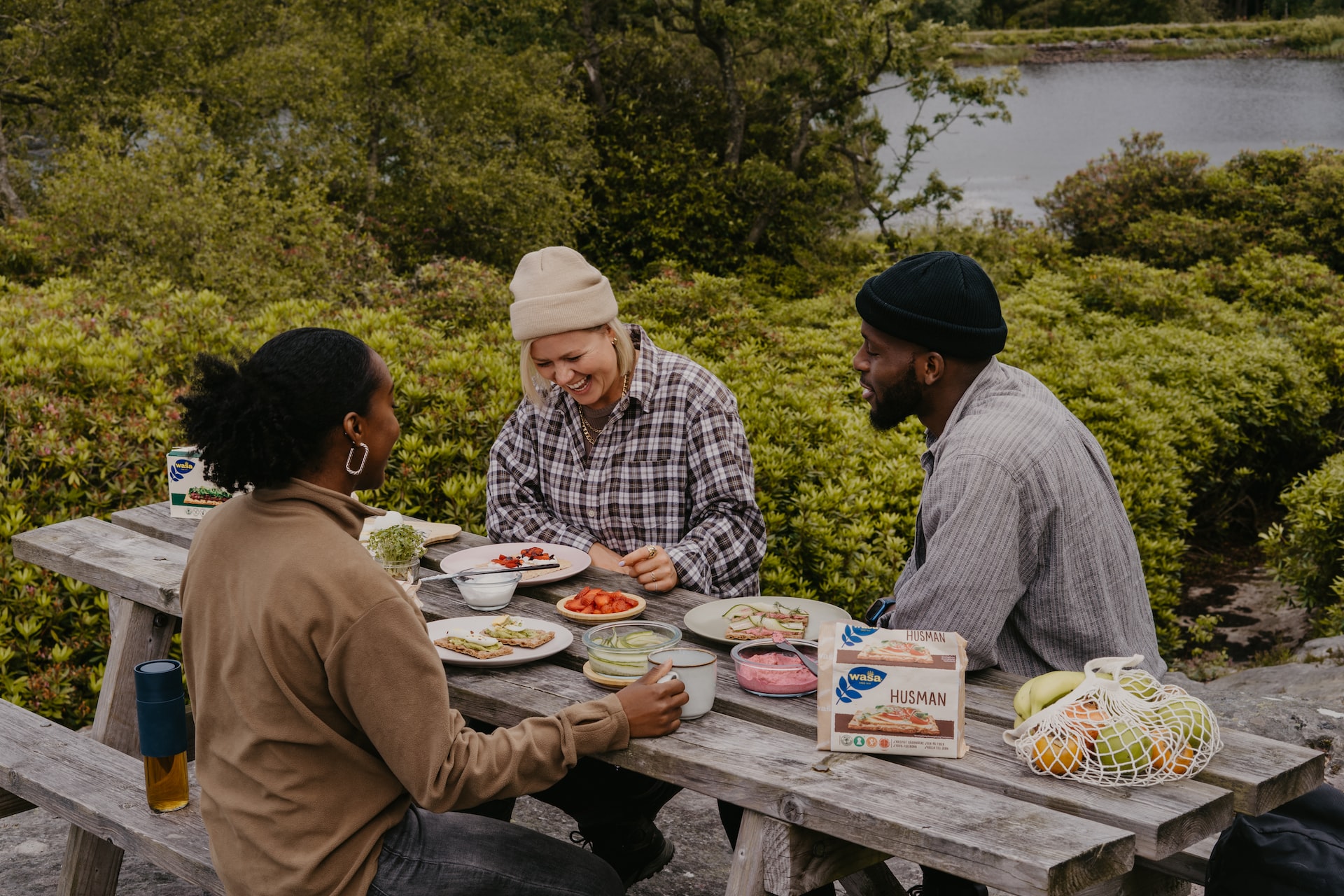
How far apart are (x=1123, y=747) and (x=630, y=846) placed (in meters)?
1.61

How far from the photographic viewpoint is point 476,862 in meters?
2.09

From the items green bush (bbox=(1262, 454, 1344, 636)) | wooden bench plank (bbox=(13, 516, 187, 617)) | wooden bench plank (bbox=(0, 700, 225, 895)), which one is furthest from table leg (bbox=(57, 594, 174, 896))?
green bush (bbox=(1262, 454, 1344, 636))

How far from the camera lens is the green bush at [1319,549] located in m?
5.62

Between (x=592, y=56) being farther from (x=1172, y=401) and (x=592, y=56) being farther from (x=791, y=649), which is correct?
(x=791, y=649)

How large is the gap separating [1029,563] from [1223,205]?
1416 cm

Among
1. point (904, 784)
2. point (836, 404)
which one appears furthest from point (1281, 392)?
point (904, 784)

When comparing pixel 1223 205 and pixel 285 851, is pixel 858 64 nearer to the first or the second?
pixel 1223 205

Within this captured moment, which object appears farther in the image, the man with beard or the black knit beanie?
Result: the black knit beanie

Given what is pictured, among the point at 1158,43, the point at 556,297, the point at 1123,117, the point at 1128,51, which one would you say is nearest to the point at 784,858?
the point at 556,297

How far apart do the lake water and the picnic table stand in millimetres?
15420

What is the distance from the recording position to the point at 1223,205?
14570 mm

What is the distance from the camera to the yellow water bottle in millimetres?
2363

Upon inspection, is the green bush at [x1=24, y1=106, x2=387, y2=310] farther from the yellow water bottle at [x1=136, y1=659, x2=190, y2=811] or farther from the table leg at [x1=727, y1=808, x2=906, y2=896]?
the table leg at [x1=727, y1=808, x2=906, y2=896]

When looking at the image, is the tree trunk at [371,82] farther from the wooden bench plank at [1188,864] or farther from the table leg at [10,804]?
the wooden bench plank at [1188,864]
